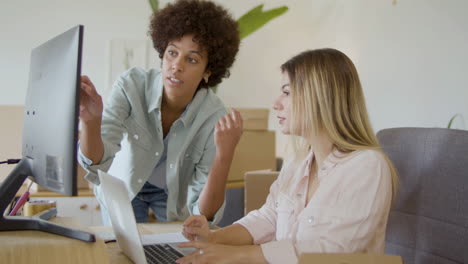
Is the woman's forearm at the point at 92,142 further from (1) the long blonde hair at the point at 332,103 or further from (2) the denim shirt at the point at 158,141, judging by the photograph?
(1) the long blonde hair at the point at 332,103

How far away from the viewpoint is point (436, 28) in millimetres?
2689

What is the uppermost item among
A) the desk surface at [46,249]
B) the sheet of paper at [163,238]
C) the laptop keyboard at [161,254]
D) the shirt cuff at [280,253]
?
the desk surface at [46,249]

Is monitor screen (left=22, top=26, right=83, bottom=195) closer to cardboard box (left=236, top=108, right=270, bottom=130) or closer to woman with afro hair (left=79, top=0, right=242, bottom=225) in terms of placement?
woman with afro hair (left=79, top=0, right=242, bottom=225)

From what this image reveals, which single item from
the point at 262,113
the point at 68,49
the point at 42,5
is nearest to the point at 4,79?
the point at 42,5

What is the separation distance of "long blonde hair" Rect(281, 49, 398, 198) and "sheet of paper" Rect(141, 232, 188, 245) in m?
0.38

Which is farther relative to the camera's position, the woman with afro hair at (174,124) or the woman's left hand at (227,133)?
the woman with afro hair at (174,124)

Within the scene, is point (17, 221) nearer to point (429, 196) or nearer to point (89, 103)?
point (89, 103)

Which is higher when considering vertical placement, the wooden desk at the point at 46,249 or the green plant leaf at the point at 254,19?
the green plant leaf at the point at 254,19

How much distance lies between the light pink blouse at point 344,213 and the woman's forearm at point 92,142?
0.53 m

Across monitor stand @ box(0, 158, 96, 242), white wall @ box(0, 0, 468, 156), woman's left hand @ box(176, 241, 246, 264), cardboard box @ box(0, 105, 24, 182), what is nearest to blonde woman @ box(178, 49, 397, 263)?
woman's left hand @ box(176, 241, 246, 264)

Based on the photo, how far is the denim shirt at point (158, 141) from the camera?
1.52 meters

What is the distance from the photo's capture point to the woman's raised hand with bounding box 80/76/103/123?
1012 mm

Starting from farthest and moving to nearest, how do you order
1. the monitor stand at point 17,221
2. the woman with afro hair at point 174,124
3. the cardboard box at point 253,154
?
the cardboard box at point 253,154 → the woman with afro hair at point 174,124 → the monitor stand at point 17,221

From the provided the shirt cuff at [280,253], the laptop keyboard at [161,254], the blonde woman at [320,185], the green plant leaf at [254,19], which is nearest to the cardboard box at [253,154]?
the green plant leaf at [254,19]
